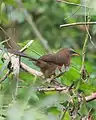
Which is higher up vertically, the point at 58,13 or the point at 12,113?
the point at 58,13

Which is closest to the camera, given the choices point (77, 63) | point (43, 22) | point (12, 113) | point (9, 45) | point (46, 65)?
point (12, 113)

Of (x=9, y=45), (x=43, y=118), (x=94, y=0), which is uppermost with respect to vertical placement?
(x=94, y=0)

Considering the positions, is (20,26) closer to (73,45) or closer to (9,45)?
(73,45)

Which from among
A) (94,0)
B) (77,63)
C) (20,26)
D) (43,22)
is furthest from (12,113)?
(20,26)

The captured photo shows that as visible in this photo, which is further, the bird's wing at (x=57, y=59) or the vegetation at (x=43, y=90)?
the bird's wing at (x=57, y=59)

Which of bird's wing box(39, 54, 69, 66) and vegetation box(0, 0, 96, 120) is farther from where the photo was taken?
bird's wing box(39, 54, 69, 66)

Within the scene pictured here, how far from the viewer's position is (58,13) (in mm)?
4488

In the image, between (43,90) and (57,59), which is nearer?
(43,90)

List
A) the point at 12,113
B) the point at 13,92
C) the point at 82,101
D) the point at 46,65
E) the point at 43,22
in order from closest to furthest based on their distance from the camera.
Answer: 1. the point at 12,113
2. the point at 13,92
3. the point at 82,101
4. the point at 46,65
5. the point at 43,22

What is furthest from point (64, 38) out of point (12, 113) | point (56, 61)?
point (12, 113)

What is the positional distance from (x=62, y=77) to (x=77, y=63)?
0.32 m

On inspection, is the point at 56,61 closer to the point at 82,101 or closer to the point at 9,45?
the point at 9,45

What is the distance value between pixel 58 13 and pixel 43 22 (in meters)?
0.21

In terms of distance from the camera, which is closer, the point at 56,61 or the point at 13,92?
the point at 13,92
